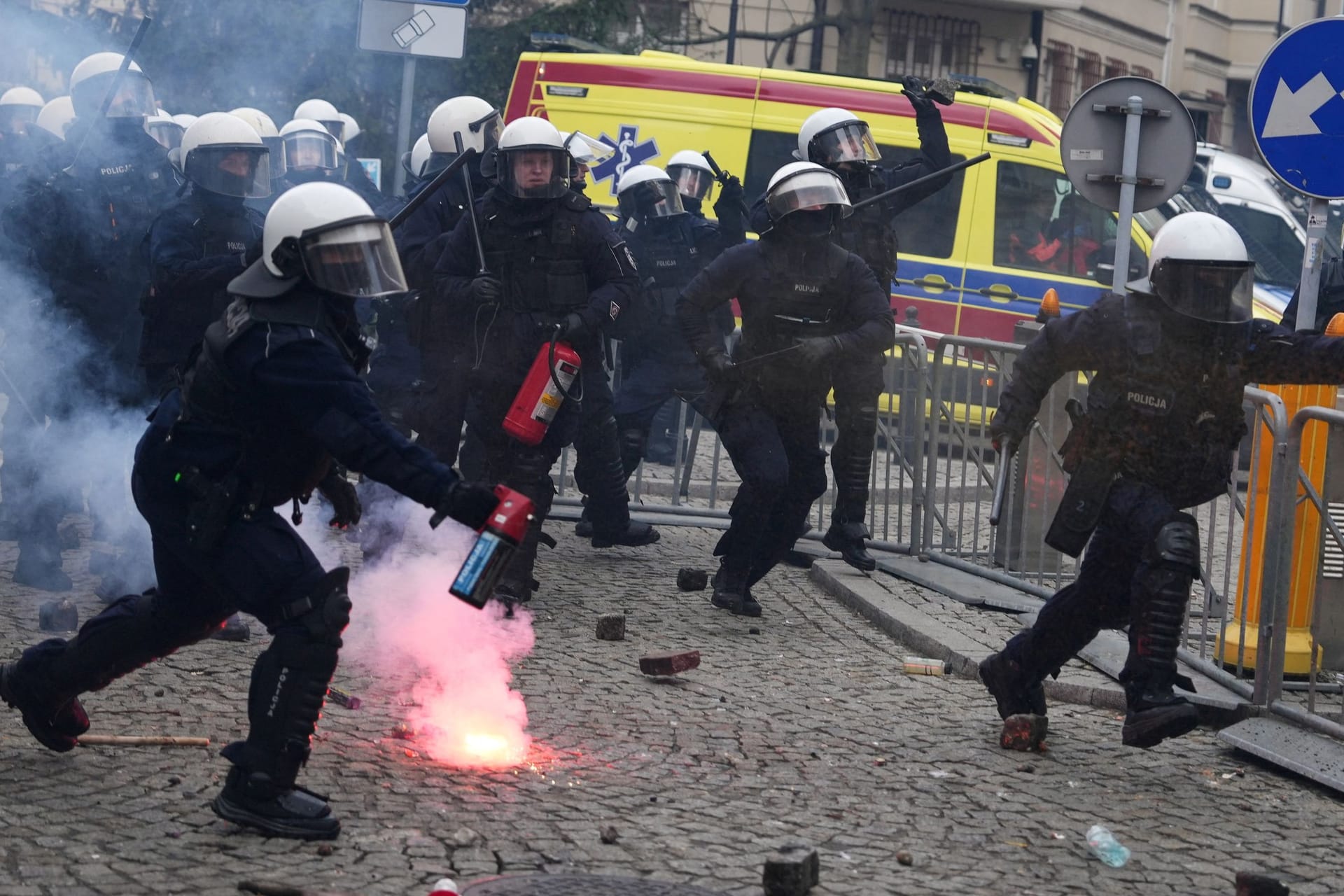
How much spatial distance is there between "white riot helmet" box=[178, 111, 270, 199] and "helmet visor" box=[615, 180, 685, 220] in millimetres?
3814

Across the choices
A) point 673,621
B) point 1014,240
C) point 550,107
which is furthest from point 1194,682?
point 550,107

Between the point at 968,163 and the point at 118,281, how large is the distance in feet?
14.8

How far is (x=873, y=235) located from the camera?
961cm

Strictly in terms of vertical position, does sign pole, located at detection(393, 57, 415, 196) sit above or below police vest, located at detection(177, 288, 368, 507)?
above

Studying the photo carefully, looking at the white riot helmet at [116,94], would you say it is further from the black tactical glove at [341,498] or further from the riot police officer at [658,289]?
the black tactical glove at [341,498]

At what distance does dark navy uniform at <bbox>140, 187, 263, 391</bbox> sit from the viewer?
23.5ft

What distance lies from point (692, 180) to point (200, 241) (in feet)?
16.5

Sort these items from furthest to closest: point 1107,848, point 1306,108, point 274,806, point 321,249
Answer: point 1306,108 < point 1107,848 < point 321,249 < point 274,806

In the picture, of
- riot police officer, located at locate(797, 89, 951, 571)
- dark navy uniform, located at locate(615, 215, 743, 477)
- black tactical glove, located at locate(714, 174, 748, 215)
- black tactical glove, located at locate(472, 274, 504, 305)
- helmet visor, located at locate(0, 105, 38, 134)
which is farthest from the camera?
black tactical glove, located at locate(714, 174, 748, 215)

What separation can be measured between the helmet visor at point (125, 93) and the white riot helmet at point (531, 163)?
6.09ft

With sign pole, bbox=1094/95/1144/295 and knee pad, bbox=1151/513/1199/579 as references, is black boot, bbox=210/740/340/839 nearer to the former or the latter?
knee pad, bbox=1151/513/1199/579

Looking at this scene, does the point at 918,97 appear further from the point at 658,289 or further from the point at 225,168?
the point at 225,168

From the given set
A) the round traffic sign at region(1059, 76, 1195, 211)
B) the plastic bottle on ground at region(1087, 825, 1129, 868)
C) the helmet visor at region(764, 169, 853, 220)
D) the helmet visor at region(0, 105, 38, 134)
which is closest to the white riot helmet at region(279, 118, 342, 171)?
A: the helmet visor at region(0, 105, 38, 134)

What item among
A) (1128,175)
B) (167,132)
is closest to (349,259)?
(1128,175)
